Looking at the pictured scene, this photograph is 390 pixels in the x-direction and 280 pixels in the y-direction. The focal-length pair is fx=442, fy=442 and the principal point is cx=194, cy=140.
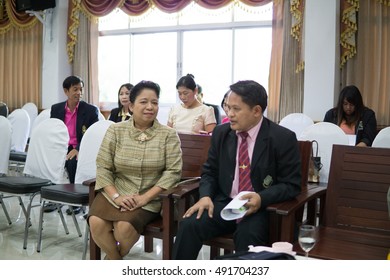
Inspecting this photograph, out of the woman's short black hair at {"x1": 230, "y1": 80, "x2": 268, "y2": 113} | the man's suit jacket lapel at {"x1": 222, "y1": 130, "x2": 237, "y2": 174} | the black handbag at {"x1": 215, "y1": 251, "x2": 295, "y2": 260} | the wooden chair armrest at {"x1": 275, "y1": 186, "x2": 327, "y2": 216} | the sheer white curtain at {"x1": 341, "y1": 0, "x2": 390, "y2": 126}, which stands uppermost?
the sheer white curtain at {"x1": 341, "y1": 0, "x2": 390, "y2": 126}

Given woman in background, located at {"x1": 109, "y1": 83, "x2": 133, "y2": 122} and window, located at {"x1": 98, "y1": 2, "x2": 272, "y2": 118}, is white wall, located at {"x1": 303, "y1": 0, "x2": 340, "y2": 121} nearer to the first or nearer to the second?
window, located at {"x1": 98, "y1": 2, "x2": 272, "y2": 118}

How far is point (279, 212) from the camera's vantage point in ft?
6.40

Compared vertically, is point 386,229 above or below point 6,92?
below

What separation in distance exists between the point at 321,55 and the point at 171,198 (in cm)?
308

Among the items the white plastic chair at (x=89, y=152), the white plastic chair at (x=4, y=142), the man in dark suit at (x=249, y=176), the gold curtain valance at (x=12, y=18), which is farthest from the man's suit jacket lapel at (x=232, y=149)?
the gold curtain valance at (x=12, y=18)

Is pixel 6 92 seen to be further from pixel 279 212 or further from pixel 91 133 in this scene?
pixel 279 212

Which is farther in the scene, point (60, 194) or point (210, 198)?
point (60, 194)

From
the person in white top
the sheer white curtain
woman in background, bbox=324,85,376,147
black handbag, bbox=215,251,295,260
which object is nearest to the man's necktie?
black handbag, bbox=215,251,295,260

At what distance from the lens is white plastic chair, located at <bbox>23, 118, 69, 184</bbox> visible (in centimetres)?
336

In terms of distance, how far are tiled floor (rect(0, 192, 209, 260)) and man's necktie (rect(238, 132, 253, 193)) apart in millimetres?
967

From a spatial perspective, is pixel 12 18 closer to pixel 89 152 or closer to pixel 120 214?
pixel 89 152

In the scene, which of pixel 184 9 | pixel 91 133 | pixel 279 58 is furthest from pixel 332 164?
pixel 184 9

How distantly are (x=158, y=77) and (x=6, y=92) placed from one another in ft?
8.71
